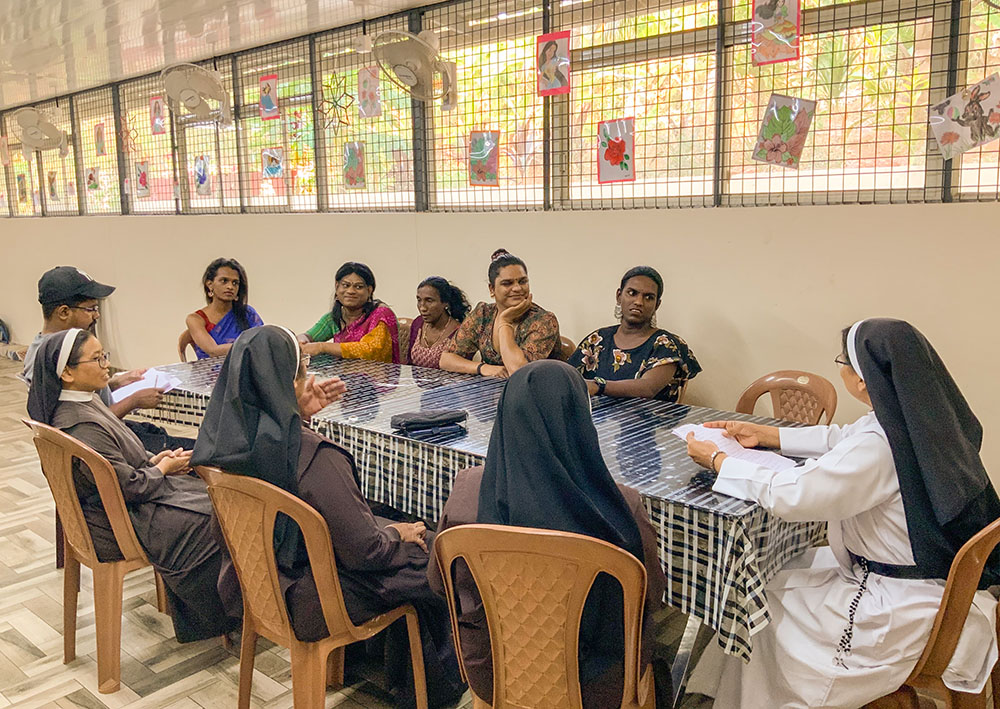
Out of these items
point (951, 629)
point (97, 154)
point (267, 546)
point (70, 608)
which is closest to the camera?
point (951, 629)

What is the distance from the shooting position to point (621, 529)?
1631mm

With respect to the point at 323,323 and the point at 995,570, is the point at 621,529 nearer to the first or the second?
the point at 995,570

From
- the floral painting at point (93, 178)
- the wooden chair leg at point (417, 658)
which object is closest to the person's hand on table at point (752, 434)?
the wooden chair leg at point (417, 658)

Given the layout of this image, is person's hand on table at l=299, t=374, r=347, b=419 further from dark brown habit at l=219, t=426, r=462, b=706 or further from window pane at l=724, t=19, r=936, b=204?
window pane at l=724, t=19, r=936, b=204

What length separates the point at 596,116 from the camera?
4.15 m

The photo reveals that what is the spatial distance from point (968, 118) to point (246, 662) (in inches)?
125

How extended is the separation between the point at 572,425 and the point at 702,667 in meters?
1.11

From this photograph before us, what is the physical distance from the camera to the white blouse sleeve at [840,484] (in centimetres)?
173

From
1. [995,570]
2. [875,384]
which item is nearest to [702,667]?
[995,570]

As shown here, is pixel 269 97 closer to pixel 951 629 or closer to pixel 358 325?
→ pixel 358 325

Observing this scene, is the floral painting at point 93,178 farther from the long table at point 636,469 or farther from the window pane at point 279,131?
the long table at point 636,469

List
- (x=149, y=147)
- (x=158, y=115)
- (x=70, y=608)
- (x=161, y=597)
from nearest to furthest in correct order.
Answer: (x=70, y=608) → (x=161, y=597) → (x=158, y=115) → (x=149, y=147)

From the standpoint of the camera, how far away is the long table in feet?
5.82

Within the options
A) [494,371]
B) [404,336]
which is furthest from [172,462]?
[404,336]
